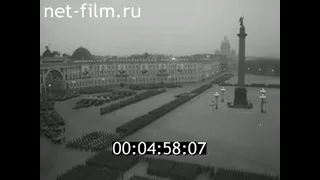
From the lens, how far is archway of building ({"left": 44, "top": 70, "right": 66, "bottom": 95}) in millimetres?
30188

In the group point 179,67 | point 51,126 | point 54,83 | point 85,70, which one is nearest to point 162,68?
point 179,67

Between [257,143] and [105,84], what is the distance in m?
24.4

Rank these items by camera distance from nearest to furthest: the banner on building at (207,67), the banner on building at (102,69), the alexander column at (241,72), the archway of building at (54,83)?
the alexander column at (241,72)
the archway of building at (54,83)
the banner on building at (102,69)
the banner on building at (207,67)

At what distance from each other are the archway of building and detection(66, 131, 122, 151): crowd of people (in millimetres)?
16711

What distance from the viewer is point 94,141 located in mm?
13750

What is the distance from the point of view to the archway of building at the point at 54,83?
1188 inches

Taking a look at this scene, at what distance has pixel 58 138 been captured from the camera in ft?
46.6

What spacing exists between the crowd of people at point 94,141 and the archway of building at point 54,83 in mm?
16711

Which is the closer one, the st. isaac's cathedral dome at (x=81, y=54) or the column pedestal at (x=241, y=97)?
the column pedestal at (x=241, y=97)

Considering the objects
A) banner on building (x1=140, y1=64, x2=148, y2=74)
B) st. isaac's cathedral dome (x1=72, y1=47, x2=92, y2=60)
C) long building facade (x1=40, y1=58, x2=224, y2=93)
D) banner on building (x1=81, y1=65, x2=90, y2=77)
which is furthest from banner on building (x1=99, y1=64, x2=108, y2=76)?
st. isaac's cathedral dome (x1=72, y1=47, x2=92, y2=60)

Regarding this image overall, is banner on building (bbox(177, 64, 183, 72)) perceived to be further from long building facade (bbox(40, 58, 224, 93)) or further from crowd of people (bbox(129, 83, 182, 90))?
crowd of people (bbox(129, 83, 182, 90))

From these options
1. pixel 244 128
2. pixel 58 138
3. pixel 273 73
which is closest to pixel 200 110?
pixel 244 128
